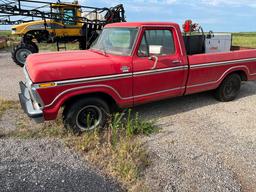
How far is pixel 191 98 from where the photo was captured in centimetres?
633

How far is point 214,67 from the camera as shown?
5.33m

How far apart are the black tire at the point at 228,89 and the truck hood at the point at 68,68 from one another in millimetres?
3099

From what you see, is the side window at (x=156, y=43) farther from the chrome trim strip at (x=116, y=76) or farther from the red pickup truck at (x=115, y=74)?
the chrome trim strip at (x=116, y=76)

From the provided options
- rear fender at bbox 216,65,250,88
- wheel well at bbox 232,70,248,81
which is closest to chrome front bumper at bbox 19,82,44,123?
rear fender at bbox 216,65,250,88

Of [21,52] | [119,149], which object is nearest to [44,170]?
[119,149]

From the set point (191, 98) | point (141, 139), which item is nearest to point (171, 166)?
point (141, 139)

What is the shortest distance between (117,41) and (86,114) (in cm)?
151

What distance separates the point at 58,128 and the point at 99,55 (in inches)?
58.8

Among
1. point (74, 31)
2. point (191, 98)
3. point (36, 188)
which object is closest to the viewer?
point (36, 188)

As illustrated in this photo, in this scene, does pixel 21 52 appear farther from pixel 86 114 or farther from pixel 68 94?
pixel 68 94

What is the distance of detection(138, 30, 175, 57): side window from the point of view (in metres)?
4.36

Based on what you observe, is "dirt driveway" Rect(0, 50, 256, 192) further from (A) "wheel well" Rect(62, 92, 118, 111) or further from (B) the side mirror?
(B) the side mirror

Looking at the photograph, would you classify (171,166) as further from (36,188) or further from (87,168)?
(36,188)

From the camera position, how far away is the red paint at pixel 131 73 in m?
3.70
